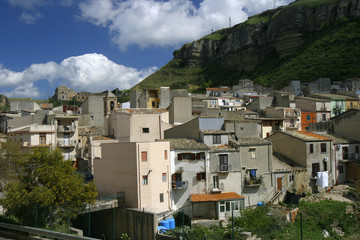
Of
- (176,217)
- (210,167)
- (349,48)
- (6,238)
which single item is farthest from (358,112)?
(349,48)

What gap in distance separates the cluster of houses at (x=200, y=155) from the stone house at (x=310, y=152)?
12 cm

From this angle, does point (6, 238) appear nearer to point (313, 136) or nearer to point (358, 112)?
point (313, 136)

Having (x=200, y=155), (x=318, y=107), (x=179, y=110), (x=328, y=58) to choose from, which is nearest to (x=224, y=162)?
(x=200, y=155)

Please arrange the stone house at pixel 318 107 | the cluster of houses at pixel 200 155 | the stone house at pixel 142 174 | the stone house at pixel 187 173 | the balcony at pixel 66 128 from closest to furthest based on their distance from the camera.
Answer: the stone house at pixel 142 174, the cluster of houses at pixel 200 155, the stone house at pixel 187 173, the balcony at pixel 66 128, the stone house at pixel 318 107

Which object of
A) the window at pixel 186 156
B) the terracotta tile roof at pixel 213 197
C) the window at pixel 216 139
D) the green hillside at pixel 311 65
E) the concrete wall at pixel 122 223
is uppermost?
the green hillside at pixel 311 65

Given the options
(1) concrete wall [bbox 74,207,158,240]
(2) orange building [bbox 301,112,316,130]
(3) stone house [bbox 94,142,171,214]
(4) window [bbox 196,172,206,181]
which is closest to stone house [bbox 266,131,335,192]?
(4) window [bbox 196,172,206,181]

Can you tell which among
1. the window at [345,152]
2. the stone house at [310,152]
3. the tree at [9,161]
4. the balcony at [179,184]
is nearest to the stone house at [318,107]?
the window at [345,152]

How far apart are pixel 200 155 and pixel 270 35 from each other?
131m

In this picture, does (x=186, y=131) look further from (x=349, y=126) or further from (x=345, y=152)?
(x=349, y=126)

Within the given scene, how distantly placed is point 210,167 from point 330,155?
1743 centimetres

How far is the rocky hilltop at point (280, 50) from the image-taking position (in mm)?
104400

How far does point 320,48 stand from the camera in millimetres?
115250

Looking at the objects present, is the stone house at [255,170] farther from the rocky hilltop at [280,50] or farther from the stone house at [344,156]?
the rocky hilltop at [280,50]

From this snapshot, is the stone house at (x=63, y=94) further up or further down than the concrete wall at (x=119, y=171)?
further up
